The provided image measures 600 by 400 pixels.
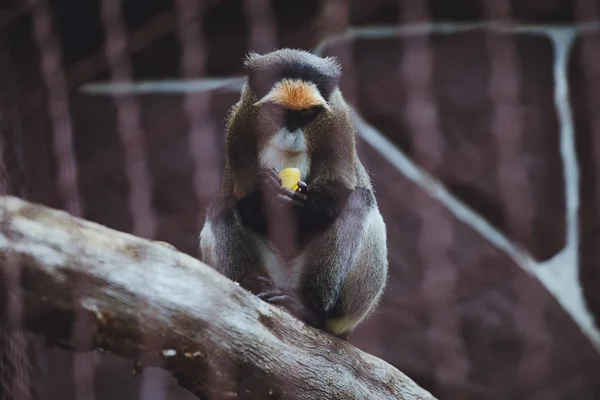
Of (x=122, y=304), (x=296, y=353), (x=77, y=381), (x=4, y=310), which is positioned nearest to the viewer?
(x=4, y=310)

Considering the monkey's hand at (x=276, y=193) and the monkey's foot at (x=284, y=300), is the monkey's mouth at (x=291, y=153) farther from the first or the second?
the monkey's foot at (x=284, y=300)

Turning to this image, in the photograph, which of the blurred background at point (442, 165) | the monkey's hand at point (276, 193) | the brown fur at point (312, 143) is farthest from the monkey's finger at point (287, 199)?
the blurred background at point (442, 165)

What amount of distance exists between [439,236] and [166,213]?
129 centimetres

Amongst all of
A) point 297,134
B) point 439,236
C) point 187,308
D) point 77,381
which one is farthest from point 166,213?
point 187,308

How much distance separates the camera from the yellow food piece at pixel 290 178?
276 cm

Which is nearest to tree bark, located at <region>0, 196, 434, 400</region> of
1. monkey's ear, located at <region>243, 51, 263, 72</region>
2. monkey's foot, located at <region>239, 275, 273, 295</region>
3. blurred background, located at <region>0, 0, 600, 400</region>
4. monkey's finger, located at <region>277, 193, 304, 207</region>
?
monkey's foot, located at <region>239, 275, 273, 295</region>

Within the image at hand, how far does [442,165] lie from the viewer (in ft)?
13.5

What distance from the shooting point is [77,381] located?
386cm

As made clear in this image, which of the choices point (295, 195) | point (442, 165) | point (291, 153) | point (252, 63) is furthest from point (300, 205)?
point (442, 165)

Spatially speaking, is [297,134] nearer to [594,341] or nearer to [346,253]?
[346,253]

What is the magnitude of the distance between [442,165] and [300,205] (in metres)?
1.55

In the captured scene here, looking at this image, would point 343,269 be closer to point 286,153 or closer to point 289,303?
point 289,303

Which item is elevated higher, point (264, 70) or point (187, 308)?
point (264, 70)

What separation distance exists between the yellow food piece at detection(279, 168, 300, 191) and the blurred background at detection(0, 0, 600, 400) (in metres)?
1.27
